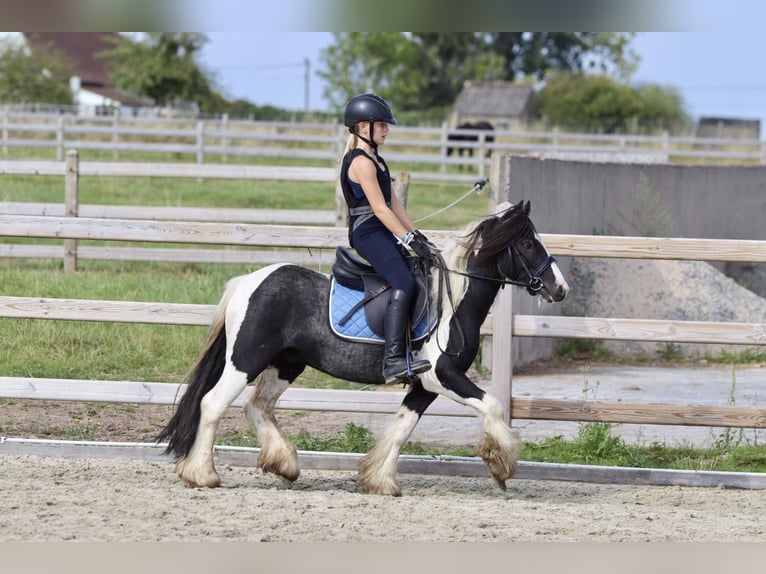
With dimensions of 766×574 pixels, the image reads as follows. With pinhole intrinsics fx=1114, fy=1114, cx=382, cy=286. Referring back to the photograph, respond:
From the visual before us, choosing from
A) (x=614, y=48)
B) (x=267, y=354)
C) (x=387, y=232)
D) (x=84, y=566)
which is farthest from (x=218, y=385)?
(x=614, y=48)

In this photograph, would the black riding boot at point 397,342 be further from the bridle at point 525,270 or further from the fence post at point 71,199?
the fence post at point 71,199

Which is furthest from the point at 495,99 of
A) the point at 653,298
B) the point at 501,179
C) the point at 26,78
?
the point at 501,179

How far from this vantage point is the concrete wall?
10227 millimetres

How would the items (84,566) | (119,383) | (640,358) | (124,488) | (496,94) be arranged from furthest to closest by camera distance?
(496,94) → (640,358) → (119,383) → (124,488) → (84,566)

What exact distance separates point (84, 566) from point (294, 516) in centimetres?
126

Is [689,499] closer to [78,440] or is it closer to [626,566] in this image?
[626,566]

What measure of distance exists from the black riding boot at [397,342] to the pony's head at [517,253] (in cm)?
52

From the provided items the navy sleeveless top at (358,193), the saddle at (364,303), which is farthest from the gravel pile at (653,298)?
the navy sleeveless top at (358,193)

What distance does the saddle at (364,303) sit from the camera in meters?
5.92

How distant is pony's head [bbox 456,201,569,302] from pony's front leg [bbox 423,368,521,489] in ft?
1.97

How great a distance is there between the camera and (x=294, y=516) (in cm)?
536

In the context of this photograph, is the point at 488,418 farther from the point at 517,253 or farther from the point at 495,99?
the point at 495,99

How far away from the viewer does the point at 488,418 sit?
5820 mm

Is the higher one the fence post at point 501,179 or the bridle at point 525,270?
the fence post at point 501,179
